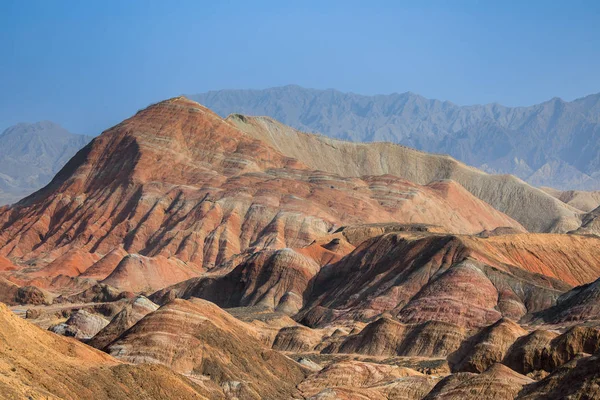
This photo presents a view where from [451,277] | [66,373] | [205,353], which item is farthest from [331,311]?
[66,373]

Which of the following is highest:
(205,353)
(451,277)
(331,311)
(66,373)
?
(66,373)

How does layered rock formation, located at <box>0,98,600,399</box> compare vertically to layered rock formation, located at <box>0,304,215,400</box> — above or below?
below

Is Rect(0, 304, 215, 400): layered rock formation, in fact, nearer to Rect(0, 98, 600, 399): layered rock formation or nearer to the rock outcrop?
Rect(0, 98, 600, 399): layered rock formation

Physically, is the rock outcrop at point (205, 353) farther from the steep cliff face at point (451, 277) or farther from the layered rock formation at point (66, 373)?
the steep cliff face at point (451, 277)

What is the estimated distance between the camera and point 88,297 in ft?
520

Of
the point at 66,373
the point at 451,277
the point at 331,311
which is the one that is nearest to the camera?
the point at 66,373

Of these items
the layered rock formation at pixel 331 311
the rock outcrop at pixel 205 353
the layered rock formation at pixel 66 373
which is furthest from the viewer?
the layered rock formation at pixel 331 311

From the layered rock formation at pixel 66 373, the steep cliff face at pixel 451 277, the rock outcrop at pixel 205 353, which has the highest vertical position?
the layered rock formation at pixel 66 373

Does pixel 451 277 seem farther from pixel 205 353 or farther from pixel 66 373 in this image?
pixel 66 373

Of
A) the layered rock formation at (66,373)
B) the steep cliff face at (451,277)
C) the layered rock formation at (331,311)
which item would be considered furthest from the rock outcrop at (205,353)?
the steep cliff face at (451,277)

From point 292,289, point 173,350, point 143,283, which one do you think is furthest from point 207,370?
point 143,283

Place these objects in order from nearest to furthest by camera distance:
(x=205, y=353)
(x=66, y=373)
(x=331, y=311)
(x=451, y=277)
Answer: (x=66, y=373) < (x=205, y=353) < (x=451, y=277) < (x=331, y=311)

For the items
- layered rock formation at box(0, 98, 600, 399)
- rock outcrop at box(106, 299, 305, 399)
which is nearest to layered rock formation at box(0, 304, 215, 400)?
layered rock formation at box(0, 98, 600, 399)

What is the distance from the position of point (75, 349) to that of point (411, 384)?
2672 cm
